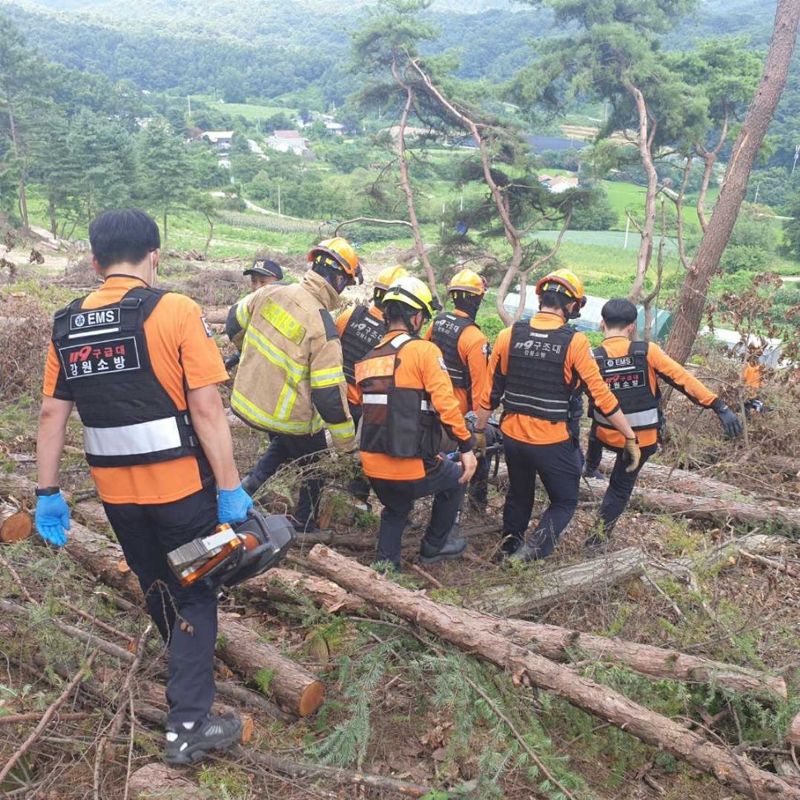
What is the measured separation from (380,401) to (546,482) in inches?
52.2

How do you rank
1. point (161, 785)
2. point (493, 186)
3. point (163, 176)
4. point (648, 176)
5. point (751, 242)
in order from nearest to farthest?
1. point (161, 785)
2. point (648, 176)
3. point (493, 186)
4. point (163, 176)
5. point (751, 242)

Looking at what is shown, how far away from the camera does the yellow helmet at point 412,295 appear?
4164 mm

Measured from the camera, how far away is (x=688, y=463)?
7.29 m

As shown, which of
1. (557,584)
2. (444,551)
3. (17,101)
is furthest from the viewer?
(17,101)

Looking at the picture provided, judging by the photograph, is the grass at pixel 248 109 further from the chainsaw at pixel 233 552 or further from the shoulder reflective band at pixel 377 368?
the chainsaw at pixel 233 552

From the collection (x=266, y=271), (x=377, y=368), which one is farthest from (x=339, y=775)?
(x=266, y=271)

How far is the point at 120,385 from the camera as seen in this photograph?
277 cm

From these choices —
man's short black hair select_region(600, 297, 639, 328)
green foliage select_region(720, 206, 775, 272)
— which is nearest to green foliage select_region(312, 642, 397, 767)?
man's short black hair select_region(600, 297, 639, 328)

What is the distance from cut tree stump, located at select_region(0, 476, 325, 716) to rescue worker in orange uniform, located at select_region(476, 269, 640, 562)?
1.88 meters

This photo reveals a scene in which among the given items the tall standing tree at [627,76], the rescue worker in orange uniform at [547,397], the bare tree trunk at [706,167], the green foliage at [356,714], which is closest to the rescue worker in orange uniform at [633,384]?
the rescue worker in orange uniform at [547,397]

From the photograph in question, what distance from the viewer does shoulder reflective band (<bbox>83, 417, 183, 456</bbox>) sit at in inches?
111

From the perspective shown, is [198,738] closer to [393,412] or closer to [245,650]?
[245,650]

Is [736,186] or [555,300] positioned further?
[736,186]

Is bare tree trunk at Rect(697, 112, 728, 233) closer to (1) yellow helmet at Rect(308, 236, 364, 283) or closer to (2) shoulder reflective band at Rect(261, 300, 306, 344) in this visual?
(1) yellow helmet at Rect(308, 236, 364, 283)
